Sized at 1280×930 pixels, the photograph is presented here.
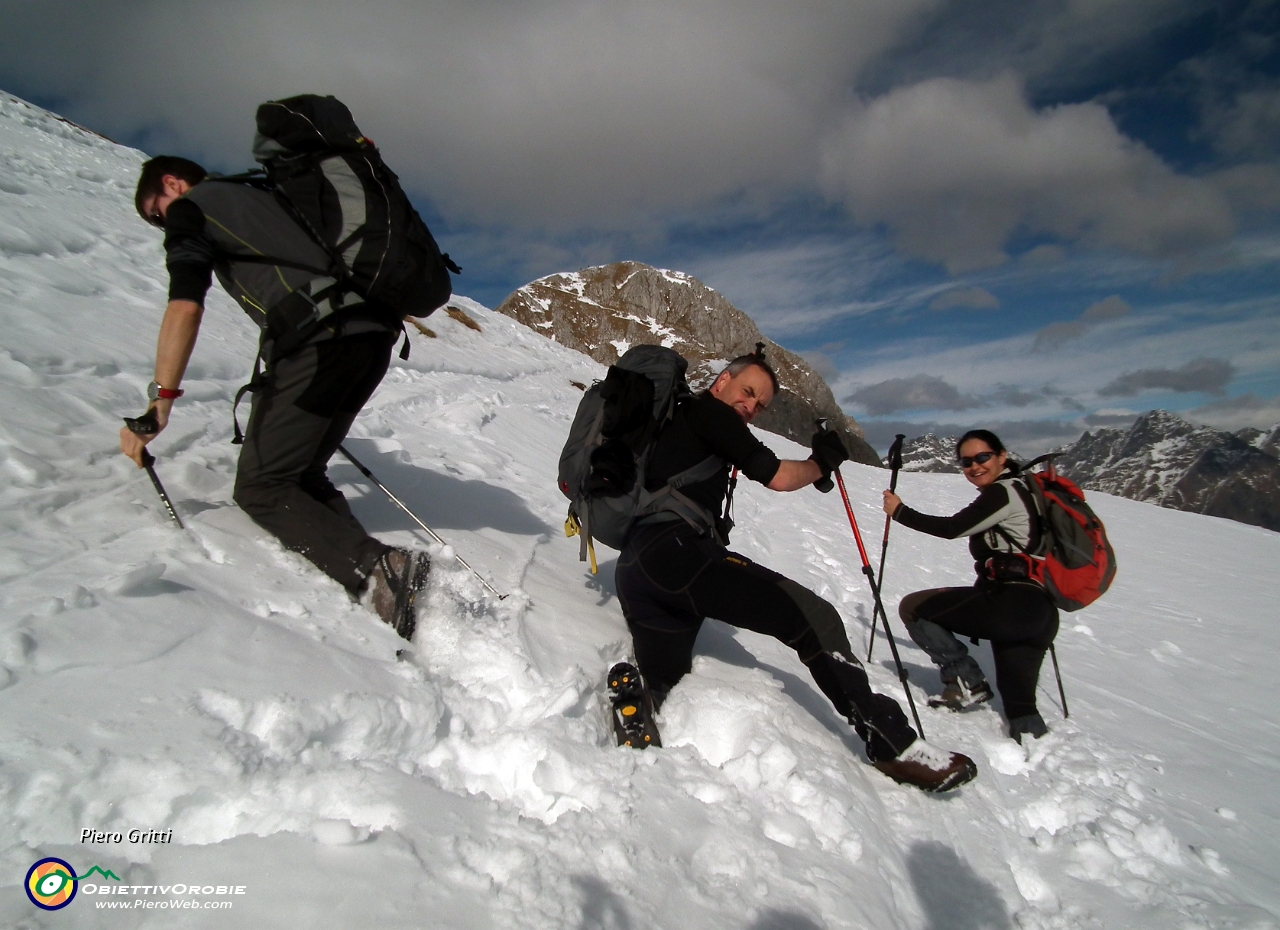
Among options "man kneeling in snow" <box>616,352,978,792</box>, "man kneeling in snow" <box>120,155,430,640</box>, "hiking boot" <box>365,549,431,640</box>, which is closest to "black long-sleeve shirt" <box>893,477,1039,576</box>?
"man kneeling in snow" <box>616,352,978,792</box>

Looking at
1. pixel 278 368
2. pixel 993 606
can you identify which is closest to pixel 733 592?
pixel 993 606

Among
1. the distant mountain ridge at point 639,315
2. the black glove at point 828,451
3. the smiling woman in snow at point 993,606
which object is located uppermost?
the distant mountain ridge at point 639,315

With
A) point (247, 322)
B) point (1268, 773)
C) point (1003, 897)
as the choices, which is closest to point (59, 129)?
point (247, 322)

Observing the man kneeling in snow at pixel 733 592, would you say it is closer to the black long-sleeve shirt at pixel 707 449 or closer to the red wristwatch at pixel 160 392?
the black long-sleeve shirt at pixel 707 449

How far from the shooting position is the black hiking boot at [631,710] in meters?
2.91

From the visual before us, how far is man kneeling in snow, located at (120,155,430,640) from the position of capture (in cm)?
280

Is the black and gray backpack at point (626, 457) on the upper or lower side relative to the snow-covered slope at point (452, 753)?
upper

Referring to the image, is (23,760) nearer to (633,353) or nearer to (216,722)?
(216,722)

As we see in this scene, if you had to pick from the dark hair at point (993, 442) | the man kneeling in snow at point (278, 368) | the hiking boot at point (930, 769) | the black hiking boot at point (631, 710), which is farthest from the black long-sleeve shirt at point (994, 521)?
the man kneeling in snow at point (278, 368)

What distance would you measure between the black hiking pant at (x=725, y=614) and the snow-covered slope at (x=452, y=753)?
24 cm

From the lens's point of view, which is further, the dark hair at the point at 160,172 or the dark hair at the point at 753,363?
Answer: the dark hair at the point at 753,363

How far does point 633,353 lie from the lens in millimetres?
3635

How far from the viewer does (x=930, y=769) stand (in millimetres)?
2979

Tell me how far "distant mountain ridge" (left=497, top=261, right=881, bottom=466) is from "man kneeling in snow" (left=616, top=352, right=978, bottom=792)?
122939 mm
